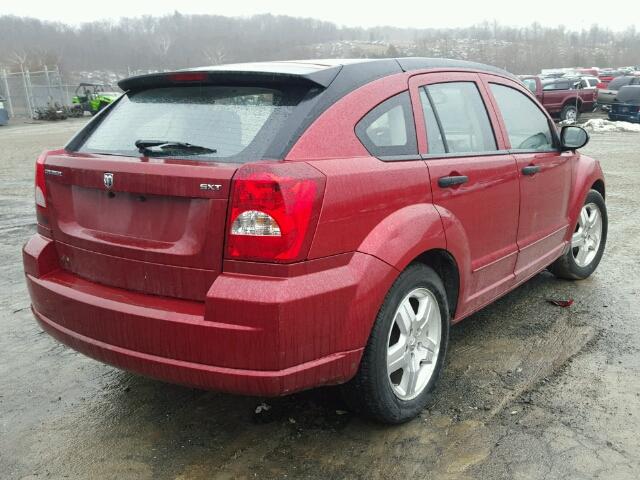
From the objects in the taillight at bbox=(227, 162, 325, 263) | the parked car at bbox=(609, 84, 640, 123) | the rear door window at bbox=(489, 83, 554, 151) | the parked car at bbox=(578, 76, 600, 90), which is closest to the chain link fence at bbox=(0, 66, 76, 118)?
the parked car at bbox=(578, 76, 600, 90)

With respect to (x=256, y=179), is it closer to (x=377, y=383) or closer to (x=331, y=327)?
(x=331, y=327)

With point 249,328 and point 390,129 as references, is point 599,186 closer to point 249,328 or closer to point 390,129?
point 390,129

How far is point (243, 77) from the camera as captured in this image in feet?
8.82

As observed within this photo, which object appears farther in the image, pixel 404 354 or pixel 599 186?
pixel 599 186

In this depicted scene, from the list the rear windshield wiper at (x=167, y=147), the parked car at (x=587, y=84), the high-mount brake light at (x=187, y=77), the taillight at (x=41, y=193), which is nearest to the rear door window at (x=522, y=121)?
the high-mount brake light at (x=187, y=77)

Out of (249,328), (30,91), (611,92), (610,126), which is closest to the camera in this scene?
→ (249,328)

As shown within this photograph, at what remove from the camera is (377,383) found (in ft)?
8.77

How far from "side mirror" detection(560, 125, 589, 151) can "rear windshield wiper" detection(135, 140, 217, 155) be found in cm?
275

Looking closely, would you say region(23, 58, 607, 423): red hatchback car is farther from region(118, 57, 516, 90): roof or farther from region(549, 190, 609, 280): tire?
region(549, 190, 609, 280): tire

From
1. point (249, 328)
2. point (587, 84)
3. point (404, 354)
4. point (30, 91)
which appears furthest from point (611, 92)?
point (30, 91)

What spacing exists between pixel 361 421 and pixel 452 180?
1256 mm

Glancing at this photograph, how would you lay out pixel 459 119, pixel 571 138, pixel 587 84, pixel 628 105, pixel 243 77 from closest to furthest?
pixel 243 77 < pixel 459 119 < pixel 571 138 < pixel 628 105 < pixel 587 84

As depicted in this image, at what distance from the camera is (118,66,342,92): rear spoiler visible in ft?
8.61

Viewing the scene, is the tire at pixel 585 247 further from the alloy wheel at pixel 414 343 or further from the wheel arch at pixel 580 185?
the alloy wheel at pixel 414 343
